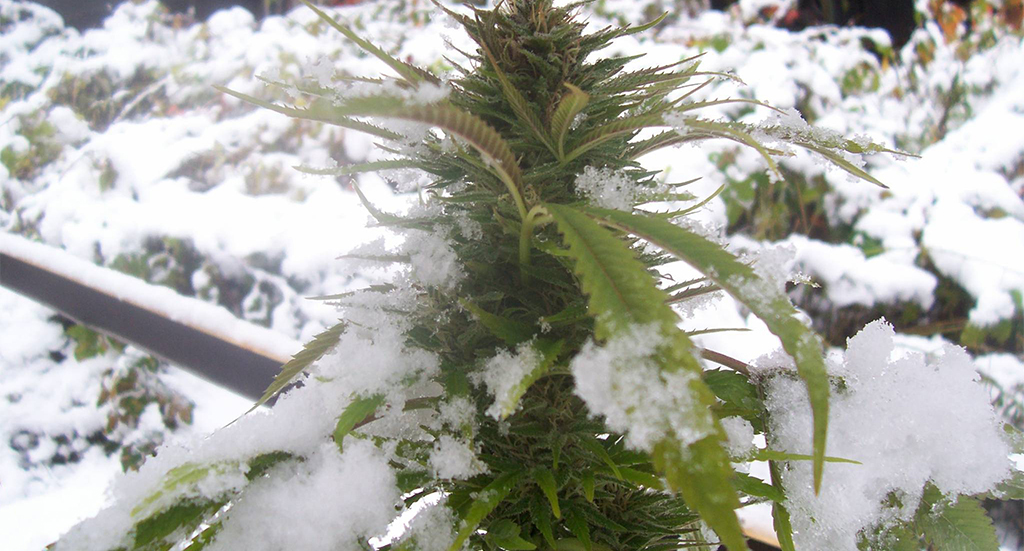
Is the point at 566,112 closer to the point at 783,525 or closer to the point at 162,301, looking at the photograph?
the point at 783,525

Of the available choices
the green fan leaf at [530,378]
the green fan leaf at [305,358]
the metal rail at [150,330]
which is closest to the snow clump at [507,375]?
the green fan leaf at [530,378]

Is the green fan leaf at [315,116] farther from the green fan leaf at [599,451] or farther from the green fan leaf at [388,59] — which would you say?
the green fan leaf at [599,451]

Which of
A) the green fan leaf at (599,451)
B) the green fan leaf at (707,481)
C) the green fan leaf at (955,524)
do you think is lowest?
the green fan leaf at (955,524)

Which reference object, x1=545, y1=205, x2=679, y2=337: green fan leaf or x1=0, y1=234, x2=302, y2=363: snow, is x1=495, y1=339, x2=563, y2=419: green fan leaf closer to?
x1=545, y1=205, x2=679, y2=337: green fan leaf

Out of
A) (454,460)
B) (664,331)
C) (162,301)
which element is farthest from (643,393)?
(162,301)

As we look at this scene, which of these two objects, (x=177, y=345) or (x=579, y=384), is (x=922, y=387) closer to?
(x=579, y=384)

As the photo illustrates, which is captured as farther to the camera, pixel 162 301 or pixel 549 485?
pixel 162 301

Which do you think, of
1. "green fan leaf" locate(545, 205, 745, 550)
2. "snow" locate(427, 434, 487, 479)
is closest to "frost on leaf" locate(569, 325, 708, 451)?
"green fan leaf" locate(545, 205, 745, 550)
